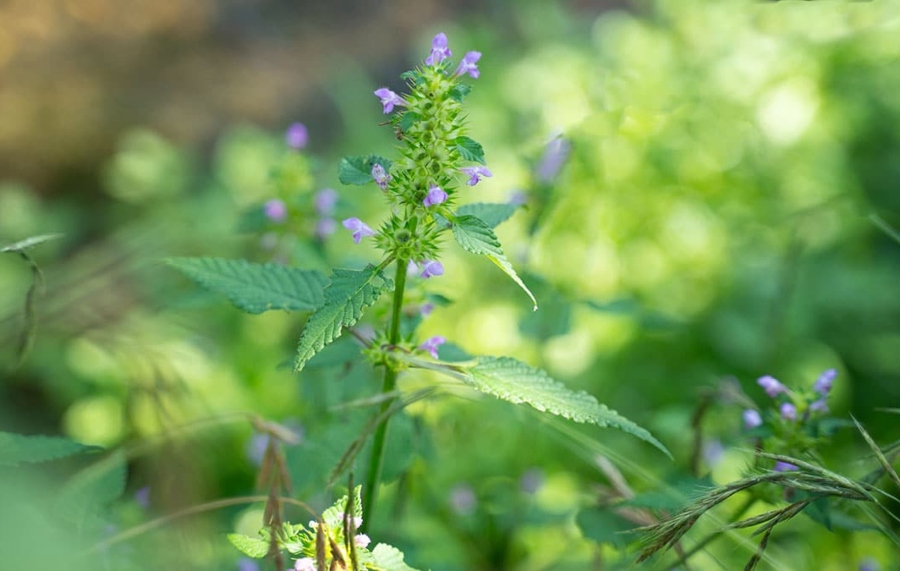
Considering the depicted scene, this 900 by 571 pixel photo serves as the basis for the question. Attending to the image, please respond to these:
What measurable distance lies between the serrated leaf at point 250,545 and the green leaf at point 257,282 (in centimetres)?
25

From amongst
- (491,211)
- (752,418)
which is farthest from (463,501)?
(491,211)

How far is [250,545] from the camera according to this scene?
0.85m

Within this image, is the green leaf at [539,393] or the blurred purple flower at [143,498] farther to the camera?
the blurred purple flower at [143,498]

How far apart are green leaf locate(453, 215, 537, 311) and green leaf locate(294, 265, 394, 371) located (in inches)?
3.4

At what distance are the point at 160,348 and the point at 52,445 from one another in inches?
41.0

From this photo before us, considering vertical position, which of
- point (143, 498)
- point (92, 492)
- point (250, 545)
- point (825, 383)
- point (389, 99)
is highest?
point (389, 99)

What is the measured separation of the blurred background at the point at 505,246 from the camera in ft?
4.95

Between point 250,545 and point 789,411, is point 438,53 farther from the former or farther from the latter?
point 789,411

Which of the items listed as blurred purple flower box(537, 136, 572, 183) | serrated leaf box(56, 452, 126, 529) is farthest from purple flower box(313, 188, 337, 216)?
serrated leaf box(56, 452, 126, 529)

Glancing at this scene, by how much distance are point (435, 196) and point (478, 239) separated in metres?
0.07

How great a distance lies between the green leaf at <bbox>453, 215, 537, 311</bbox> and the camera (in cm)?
81

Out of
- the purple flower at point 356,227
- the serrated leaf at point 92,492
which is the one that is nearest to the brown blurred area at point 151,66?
the serrated leaf at point 92,492

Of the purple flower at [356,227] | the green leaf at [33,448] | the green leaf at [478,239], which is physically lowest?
the green leaf at [33,448]

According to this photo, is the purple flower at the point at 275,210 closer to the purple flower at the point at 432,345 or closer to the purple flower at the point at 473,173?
the purple flower at the point at 432,345
